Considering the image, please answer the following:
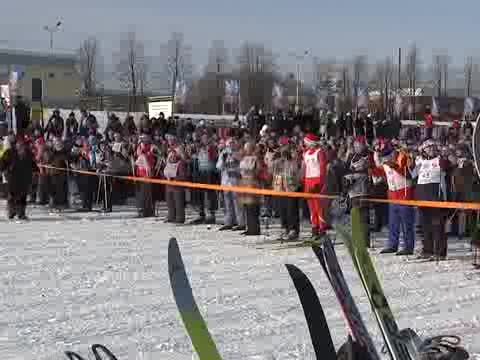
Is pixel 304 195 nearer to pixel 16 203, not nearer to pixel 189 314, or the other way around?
pixel 16 203

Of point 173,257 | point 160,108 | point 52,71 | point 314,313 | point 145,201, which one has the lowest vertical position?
point 145,201

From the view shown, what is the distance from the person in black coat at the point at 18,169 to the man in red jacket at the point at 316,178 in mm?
6946

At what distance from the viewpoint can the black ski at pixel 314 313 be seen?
4.08 metres

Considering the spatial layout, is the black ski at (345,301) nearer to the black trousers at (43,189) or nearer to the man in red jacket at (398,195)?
the man in red jacket at (398,195)

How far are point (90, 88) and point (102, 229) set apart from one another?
164ft

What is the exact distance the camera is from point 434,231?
11.1 meters

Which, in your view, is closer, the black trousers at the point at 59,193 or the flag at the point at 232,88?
the black trousers at the point at 59,193

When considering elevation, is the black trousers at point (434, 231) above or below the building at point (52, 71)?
below

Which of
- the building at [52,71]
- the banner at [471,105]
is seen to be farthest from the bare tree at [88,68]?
the banner at [471,105]

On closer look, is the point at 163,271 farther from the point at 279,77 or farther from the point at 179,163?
the point at 279,77

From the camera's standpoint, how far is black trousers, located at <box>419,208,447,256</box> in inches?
433

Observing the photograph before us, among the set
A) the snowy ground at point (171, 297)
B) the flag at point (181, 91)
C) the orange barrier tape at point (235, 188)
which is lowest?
the snowy ground at point (171, 297)

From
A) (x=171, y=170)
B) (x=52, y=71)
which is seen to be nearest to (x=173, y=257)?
(x=171, y=170)

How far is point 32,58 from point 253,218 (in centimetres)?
5814
